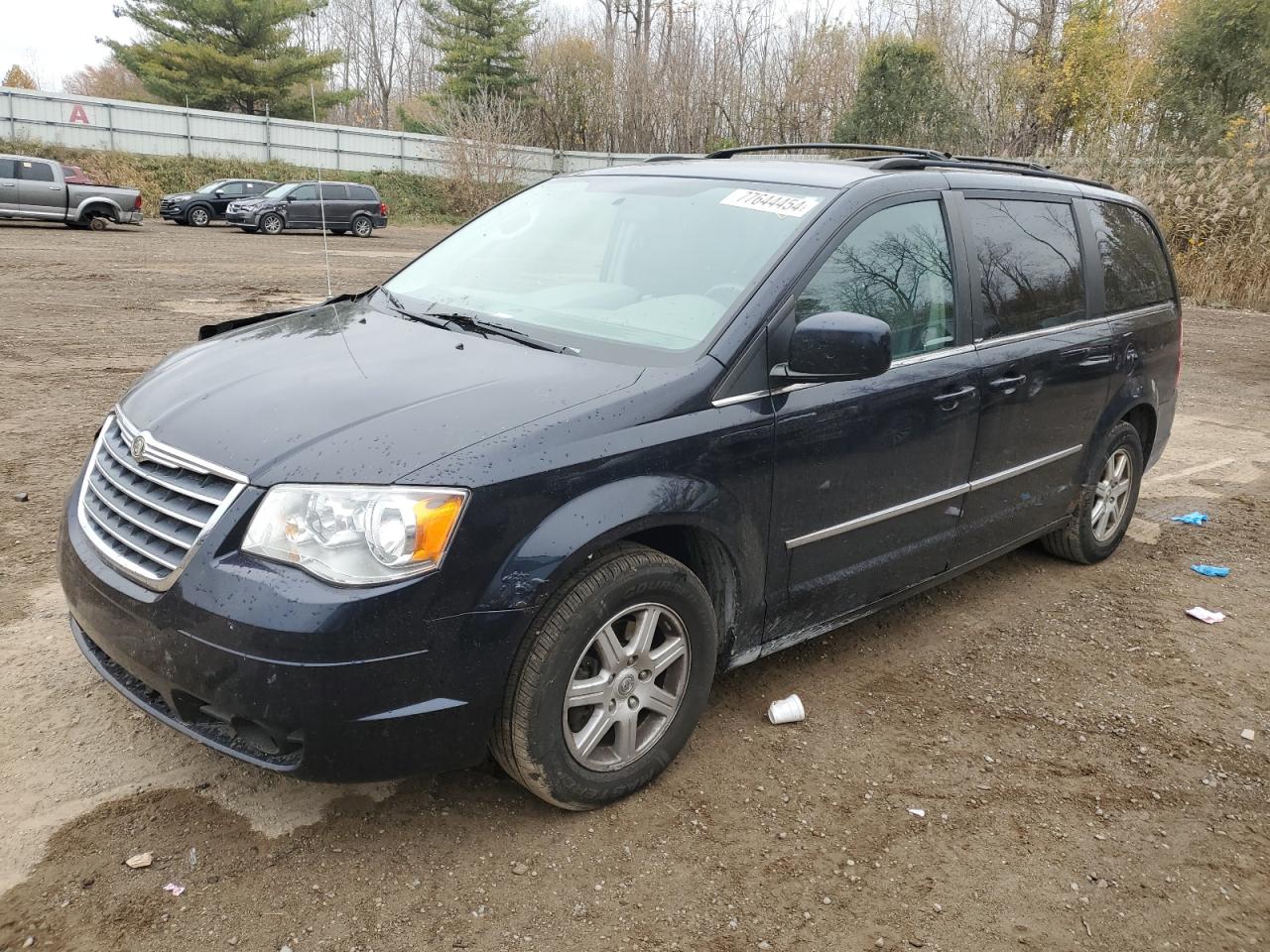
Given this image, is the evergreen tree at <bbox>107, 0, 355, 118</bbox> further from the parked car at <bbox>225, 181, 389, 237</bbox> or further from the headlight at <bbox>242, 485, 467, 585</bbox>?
the headlight at <bbox>242, 485, 467, 585</bbox>

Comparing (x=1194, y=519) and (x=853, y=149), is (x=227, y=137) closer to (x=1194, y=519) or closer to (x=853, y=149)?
(x=853, y=149)

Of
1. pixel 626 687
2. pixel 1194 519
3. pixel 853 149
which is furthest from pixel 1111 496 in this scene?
pixel 626 687

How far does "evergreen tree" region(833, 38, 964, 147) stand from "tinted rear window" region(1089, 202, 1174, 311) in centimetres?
2723

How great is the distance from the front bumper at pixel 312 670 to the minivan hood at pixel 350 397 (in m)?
0.31

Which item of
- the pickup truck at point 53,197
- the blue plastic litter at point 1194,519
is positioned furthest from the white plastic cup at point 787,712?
the pickup truck at point 53,197

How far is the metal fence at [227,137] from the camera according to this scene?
32.8 m

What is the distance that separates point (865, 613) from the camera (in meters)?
3.76

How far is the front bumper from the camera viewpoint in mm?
2350

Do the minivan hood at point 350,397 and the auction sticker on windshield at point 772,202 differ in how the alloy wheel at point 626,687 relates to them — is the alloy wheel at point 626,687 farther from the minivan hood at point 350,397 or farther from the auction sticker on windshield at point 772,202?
the auction sticker on windshield at point 772,202

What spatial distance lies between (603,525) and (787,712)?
1259 millimetres

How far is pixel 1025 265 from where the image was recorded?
A: 166 inches

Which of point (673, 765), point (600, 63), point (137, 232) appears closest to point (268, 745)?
point (673, 765)

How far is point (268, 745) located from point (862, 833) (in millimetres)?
1669

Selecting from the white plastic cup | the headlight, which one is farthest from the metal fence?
the headlight
